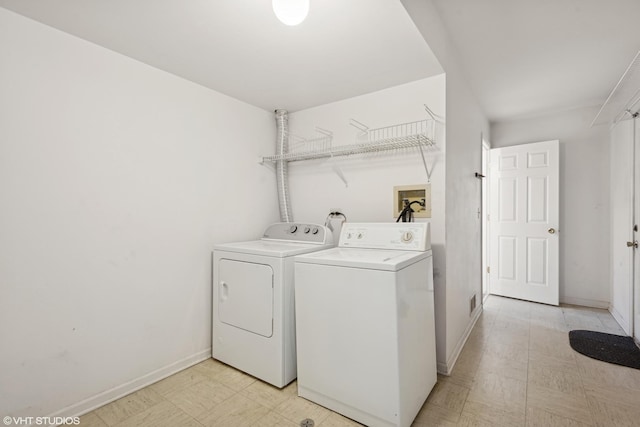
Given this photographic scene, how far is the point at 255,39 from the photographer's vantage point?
5.74 ft

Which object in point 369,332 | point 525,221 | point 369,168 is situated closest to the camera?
point 369,332

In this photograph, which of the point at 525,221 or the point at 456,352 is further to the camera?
the point at 525,221

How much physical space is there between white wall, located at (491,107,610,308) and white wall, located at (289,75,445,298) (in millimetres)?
2677

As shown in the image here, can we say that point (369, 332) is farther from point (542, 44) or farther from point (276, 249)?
point (542, 44)

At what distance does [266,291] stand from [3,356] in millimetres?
1310

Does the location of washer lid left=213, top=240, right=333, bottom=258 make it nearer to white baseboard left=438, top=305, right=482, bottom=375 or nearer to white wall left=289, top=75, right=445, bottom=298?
white wall left=289, top=75, right=445, bottom=298

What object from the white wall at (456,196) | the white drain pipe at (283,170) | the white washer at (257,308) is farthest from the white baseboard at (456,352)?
the white drain pipe at (283,170)

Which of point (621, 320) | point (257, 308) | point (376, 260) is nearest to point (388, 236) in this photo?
point (376, 260)

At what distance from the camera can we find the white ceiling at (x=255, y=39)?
58.0 inches

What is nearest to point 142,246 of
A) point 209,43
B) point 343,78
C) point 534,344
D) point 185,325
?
point 185,325

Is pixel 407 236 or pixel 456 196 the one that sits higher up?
pixel 456 196

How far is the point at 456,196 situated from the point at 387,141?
2.56 ft

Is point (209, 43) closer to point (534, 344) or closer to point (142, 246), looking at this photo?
point (142, 246)

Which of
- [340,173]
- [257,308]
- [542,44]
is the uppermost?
[542,44]
